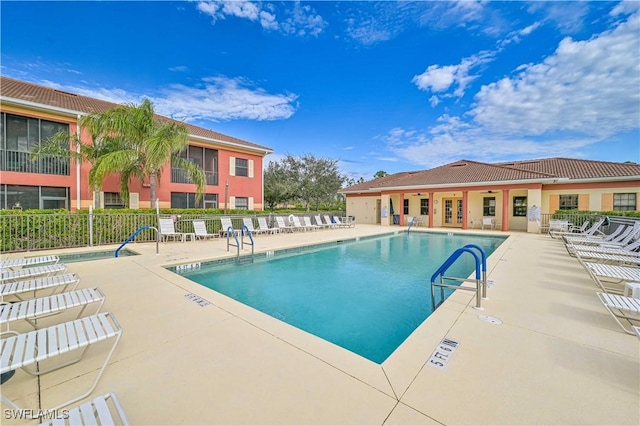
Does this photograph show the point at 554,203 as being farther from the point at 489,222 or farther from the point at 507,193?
the point at 489,222

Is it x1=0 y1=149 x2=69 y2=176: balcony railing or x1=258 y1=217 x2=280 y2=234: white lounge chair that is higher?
x1=0 y1=149 x2=69 y2=176: balcony railing

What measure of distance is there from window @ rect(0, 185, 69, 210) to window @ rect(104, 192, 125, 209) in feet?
5.06

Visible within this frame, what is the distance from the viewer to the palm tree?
1117cm

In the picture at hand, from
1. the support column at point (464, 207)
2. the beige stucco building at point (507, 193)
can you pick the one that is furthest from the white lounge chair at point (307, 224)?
the support column at point (464, 207)

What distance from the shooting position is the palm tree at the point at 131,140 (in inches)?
440

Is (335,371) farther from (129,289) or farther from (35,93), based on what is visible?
(35,93)

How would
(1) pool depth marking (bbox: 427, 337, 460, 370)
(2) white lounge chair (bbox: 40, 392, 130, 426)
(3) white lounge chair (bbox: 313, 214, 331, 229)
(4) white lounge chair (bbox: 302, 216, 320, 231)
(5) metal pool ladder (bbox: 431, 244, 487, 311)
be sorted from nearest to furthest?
(2) white lounge chair (bbox: 40, 392, 130, 426)
(1) pool depth marking (bbox: 427, 337, 460, 370)
(5) metal pool ladder (bbox: 431, 244, 487, 311)
(4) white lounge chair (bbox: 302, 216, 320, 231)
(3) white lounge chair (bbox: 313, 214, 331, 229)

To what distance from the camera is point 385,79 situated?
62.3 ft

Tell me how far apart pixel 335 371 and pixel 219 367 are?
1.10 m

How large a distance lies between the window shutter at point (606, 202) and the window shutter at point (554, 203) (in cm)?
203

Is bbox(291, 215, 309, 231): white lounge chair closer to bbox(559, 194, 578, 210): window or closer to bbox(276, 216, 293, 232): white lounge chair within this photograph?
bbox(276, 216, 293, 232): white lounge chair

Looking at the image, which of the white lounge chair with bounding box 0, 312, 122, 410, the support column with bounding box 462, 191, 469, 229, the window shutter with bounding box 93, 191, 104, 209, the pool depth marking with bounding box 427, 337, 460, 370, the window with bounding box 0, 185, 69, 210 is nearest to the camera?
the white lounge chair with bounding box 0, 312, 122, 410

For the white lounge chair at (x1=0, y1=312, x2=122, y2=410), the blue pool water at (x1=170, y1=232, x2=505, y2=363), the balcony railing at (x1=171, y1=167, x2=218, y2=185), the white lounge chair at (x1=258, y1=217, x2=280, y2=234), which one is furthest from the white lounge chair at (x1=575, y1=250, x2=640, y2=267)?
the balcony railing at (x1=171, y1=167, x2=218, y2=185)

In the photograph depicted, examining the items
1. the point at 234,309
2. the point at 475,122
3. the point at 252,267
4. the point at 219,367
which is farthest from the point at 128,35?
the point at 475,122
